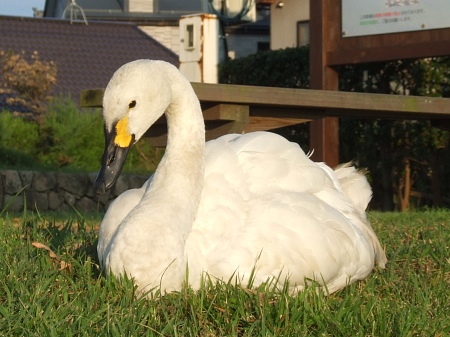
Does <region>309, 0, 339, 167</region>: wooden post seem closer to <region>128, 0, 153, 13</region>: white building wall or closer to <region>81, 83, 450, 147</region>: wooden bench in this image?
<region>81, 83, 450, 147</region>: wooden bench

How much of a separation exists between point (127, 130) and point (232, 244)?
0.69 metres

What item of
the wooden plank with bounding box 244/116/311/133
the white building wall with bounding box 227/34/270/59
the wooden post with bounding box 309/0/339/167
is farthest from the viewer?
the white building wall with bounding box 227/34/270/59

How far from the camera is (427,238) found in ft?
15.7

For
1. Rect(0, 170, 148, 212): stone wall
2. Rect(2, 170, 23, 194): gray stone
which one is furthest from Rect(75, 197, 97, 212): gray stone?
Rect(2, 170, 23, 194): gray stone

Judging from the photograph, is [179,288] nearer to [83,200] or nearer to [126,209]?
[126,209]

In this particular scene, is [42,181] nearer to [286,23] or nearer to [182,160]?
[182,160]

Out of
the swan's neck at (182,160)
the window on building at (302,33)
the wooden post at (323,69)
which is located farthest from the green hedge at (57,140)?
the swan's neck at (182,160)

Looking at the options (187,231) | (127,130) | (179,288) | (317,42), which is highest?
(317,42)

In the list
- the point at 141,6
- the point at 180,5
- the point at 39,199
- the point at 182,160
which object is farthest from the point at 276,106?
the point at 180,5

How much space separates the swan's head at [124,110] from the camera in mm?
3082

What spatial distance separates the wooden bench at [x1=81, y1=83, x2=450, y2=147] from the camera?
4691 mm

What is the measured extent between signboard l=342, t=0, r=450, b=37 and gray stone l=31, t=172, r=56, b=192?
4498 mm

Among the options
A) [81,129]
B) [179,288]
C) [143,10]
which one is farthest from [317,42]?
[143,10]

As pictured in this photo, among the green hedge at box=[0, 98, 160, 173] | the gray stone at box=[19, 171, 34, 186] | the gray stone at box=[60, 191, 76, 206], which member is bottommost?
the gray stone at box=[60, 191, 76, 206]
